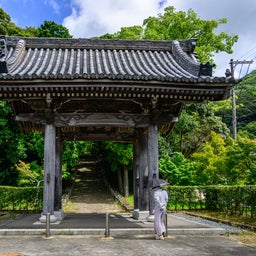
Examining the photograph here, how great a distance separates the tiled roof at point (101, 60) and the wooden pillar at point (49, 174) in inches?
83.7

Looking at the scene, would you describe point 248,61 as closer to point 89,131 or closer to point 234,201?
point 234,201

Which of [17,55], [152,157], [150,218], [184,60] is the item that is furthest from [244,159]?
[17,55]

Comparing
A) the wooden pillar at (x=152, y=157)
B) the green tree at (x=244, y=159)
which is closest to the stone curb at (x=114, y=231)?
the wooden pillar at (x=152, y=157)

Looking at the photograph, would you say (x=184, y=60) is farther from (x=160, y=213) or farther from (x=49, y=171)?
(x=49, y=171)

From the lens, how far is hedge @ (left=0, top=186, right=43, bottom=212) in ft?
63.4

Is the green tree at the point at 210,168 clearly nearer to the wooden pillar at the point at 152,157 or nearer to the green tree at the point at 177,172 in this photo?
the green tree at the point at 177,172

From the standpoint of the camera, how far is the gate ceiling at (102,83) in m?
10.5

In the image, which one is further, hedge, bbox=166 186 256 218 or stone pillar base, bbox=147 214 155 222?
hedge, bbox=166 186 256 218

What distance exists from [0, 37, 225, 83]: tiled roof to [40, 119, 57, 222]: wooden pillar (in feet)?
6.98

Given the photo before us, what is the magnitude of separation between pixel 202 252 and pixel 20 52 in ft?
32.9

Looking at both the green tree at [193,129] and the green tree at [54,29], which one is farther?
the green tree at [54,29]

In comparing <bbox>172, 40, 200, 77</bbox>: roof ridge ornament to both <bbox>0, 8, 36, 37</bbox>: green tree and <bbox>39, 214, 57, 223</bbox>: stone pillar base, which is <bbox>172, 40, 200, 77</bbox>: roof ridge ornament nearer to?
<bbox>39, 214, 57, 223</bbox>: stone pillar base

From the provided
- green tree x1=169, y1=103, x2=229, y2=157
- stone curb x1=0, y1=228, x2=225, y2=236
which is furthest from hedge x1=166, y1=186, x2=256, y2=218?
green tree x1=169, y1=103, x2=229, y2=157

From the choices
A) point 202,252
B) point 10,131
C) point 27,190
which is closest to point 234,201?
point 202,252
